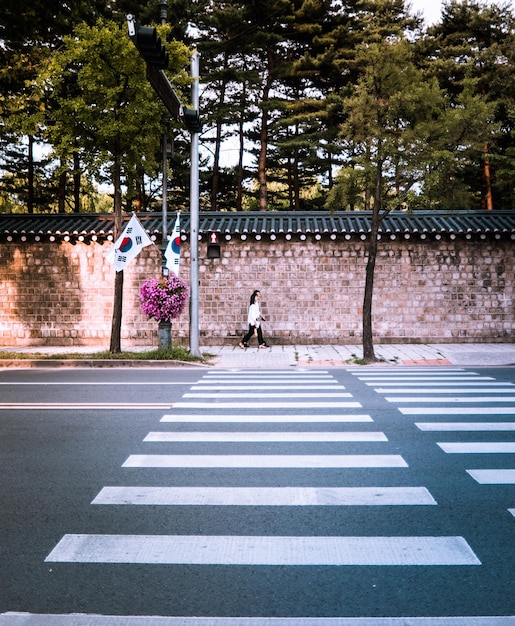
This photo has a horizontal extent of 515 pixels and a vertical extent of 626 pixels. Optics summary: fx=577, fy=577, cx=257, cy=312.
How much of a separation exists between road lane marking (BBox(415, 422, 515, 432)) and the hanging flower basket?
956 centimetres

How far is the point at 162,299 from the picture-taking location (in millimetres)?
15945

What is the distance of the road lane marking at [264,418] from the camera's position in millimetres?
7840

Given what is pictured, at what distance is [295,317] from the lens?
1981 centimetres

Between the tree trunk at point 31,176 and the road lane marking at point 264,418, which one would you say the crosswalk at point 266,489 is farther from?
the tree trunk at point 31,176

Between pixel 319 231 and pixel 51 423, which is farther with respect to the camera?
pixel 319 231

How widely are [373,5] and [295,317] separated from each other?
73.4ft

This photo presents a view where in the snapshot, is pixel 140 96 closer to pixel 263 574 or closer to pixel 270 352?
pixel 270 352

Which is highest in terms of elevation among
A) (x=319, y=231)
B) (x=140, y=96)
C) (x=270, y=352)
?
(x=140, y=96)

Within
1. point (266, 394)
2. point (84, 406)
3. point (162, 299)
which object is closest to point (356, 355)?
point (162, 299)

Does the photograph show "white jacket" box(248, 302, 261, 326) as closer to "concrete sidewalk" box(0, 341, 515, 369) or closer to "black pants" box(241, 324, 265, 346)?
"black pants" box(241, 324, 265, 346)

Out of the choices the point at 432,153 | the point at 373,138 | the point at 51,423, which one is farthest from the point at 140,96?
the point at 51,423

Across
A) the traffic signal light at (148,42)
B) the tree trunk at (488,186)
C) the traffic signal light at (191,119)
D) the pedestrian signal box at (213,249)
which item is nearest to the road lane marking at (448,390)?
the traffic signal light at (148,42)

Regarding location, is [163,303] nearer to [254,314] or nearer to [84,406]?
[254,314]

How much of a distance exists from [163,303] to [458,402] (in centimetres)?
908
